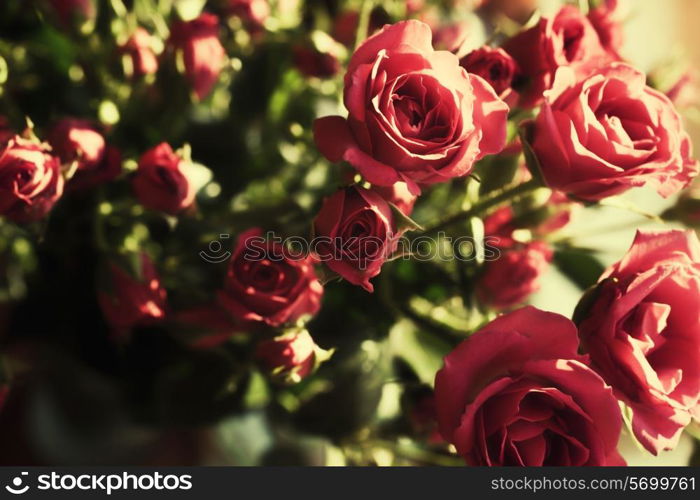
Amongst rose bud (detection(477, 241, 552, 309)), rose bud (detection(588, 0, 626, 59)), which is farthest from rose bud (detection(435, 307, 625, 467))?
rose bud (detection(588, 0, 626, 59))

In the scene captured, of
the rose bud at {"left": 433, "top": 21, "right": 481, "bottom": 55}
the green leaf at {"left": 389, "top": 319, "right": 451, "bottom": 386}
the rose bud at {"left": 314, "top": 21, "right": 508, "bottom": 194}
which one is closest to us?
the rose bud at {"left": 314, "top": 21, "right": 508, "bottom": 194}

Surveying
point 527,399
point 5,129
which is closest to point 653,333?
point 527,399

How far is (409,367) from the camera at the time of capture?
1.36 ft

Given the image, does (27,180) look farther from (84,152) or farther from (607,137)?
(607,137)

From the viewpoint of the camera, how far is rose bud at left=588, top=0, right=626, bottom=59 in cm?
41

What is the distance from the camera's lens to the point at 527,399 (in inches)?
12.4

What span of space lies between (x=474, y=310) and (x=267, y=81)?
0.78ft

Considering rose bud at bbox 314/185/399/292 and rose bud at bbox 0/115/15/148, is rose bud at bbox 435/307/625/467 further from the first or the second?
rose bud at bbox 0/115/15/148

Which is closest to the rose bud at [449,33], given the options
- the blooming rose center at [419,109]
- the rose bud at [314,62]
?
the rose bud at [314,62]

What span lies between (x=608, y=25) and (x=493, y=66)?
119 mm

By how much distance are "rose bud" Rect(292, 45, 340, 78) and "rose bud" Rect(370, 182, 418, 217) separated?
0.48 ft

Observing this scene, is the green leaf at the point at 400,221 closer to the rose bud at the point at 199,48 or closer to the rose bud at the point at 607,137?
the rose bud at the point at 607,137

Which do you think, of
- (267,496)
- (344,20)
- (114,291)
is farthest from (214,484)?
(344,20)

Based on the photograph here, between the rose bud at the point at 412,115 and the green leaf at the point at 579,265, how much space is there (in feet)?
0.48
